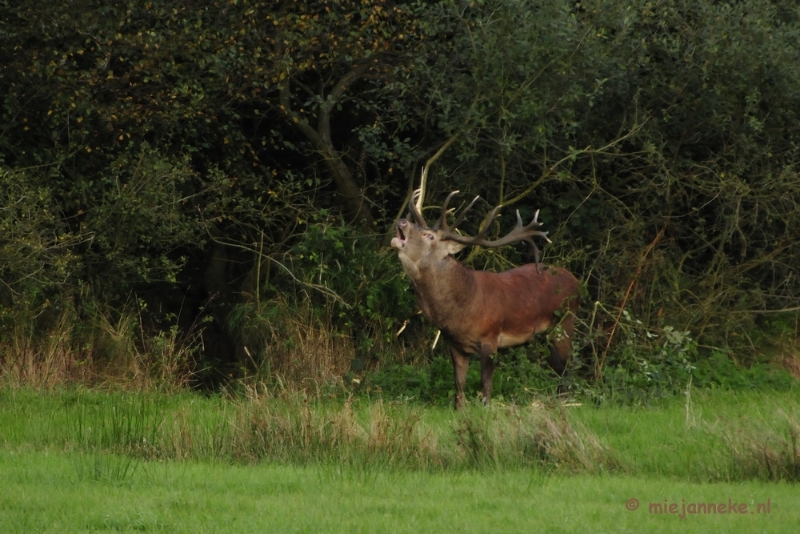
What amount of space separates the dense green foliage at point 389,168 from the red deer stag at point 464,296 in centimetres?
80

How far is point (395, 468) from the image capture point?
9.19 m

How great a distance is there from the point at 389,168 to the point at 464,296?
12.8 ft

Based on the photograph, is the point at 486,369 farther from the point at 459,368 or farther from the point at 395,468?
the point at 395,468

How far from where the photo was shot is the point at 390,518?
A: 24.2ft

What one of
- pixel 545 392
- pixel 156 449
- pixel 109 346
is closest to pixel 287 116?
pixel 109 346

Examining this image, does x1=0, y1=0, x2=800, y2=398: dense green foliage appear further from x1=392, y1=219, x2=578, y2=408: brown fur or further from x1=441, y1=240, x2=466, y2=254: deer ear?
x1=441, y1=240, x2=466, y2=254: deer ear

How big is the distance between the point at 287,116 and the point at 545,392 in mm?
5511

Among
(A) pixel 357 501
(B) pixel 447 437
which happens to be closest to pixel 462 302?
(B) pixel 447 437

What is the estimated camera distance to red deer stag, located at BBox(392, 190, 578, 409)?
12.6 m

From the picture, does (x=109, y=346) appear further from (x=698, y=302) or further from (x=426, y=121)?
(x=698, y=302)

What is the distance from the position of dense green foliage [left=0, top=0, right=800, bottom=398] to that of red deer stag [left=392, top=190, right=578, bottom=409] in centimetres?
80

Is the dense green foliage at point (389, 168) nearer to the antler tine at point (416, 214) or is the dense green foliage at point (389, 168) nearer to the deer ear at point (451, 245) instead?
the deer ear at point (451, 245)

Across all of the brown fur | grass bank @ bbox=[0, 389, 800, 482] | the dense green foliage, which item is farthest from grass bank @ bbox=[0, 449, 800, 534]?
the dense green foliage

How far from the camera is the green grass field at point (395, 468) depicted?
7352mm
